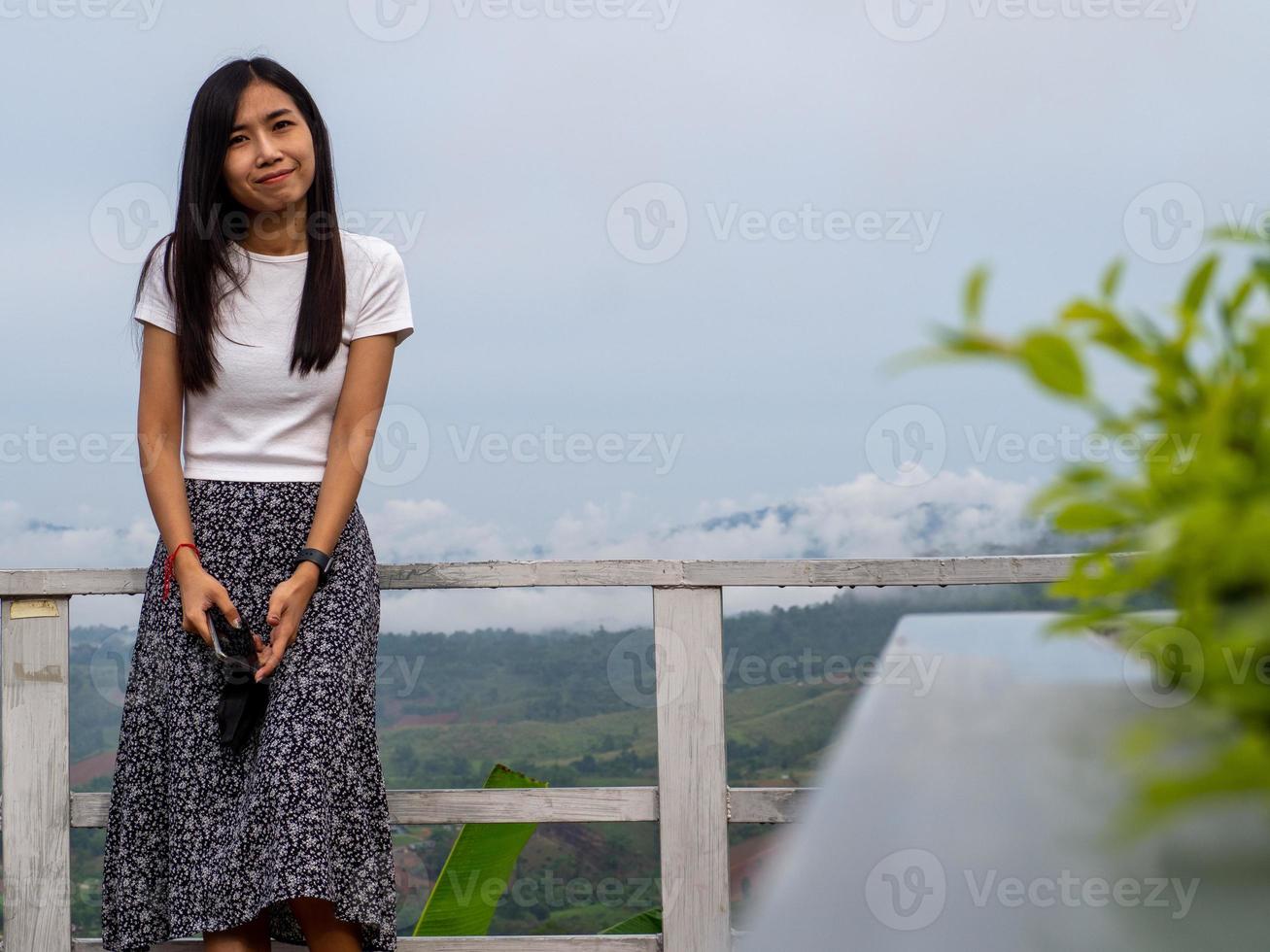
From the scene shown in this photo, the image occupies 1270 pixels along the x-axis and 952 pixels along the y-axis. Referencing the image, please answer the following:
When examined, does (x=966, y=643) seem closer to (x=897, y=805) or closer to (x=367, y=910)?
(x=897, y=805)

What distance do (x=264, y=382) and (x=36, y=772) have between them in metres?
0.88

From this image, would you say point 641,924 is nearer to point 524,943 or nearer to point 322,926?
A: point 524,943

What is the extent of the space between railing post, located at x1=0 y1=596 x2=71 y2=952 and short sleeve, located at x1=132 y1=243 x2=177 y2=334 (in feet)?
1.94

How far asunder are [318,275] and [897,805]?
1705 millimetres

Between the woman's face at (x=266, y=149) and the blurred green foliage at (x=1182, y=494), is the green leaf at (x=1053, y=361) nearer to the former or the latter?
the blurred green foliage at (x=1182, y=494)

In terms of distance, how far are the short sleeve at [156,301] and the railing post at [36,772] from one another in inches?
23.2

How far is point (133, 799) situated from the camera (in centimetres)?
198

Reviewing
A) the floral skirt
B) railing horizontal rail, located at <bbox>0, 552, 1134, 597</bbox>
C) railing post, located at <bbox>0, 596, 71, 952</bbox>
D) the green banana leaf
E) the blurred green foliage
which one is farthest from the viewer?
the green banana leaf

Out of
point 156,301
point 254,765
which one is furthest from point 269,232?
point 254,765

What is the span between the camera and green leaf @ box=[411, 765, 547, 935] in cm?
232

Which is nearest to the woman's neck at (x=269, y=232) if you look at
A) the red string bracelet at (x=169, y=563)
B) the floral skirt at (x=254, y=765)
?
the floral skirt at (x=254, y=765)

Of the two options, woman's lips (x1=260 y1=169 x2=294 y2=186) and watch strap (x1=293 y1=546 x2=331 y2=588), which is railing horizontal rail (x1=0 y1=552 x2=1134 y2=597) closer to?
watch strap (x1=293 y1=546 x2=331 y2=588)

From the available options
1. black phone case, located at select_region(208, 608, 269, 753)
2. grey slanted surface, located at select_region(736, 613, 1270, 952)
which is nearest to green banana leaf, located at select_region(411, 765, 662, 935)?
black phone case, located at select_region(208, 608, 269, 753)

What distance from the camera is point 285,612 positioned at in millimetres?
1872
